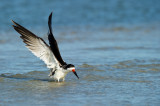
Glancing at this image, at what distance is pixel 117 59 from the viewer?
28.0 ft

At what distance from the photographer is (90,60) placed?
849 centimetres

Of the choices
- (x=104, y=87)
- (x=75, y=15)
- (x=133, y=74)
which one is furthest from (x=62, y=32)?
(x=104, y=87)

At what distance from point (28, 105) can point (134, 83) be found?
2274mm

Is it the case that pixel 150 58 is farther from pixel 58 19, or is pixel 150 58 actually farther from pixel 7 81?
pixel 58 19

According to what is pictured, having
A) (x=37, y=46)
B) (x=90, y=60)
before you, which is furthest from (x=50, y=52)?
(x=90, y=60)

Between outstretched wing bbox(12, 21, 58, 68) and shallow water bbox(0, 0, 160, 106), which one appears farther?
outstretched wing bbox(12, 21, 58, 68)

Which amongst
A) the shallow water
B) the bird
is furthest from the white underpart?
the shallow water

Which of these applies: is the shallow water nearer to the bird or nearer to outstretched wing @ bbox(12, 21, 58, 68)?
the bird

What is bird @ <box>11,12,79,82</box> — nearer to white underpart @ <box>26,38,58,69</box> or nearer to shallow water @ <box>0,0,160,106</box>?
white underpart @ <box>26,38,58,69</box>

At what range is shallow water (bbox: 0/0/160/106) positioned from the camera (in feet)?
17.6

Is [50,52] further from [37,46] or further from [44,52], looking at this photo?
[37,46]

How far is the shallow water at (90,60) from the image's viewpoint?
5359 millimetres

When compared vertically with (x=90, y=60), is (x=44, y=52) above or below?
above

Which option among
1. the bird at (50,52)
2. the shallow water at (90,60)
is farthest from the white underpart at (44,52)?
the shallow water at (90,60)
